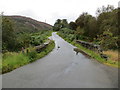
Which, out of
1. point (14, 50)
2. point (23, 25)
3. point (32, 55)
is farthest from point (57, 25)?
point (32, 55)

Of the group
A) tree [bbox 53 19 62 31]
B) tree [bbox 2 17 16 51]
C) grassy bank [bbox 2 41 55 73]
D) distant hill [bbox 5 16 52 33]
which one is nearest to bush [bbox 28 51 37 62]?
grassy bank [bbox 2 41 55 73]

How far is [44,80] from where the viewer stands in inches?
391

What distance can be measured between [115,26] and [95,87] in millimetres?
15237

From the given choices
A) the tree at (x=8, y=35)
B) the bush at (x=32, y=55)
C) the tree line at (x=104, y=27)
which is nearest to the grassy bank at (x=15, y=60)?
the bush at (x=32, y=55)

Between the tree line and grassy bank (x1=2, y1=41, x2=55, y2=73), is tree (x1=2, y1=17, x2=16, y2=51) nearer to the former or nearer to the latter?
grassy bank (x1=2, y1=41, x2=55, y2=73)

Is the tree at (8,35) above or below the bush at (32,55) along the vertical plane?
above

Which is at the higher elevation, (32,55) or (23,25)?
(23,25)

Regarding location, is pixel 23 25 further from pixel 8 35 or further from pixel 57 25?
pixel 57 25

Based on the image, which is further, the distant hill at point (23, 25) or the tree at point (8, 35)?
the distant hill at point (23, 25)

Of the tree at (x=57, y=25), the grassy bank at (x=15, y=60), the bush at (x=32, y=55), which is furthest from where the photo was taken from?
the tree at (x=57, y=25)

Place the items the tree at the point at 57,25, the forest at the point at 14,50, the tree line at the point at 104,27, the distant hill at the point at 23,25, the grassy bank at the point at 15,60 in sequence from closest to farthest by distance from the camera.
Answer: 1. the grassy bank at the point at 15,60
2. the forest at the point at 14,50
3. the tree line at the point at 104,27
4. the distant hill at the point at 23,25
5. the tree at the point at 57,25

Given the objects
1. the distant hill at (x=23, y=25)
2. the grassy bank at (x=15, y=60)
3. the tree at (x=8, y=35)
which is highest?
the distant hill at (x=23, y=25)

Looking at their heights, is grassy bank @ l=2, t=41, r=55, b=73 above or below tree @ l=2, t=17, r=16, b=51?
below

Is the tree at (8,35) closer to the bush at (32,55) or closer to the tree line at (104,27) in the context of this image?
the bush at (32,55)
